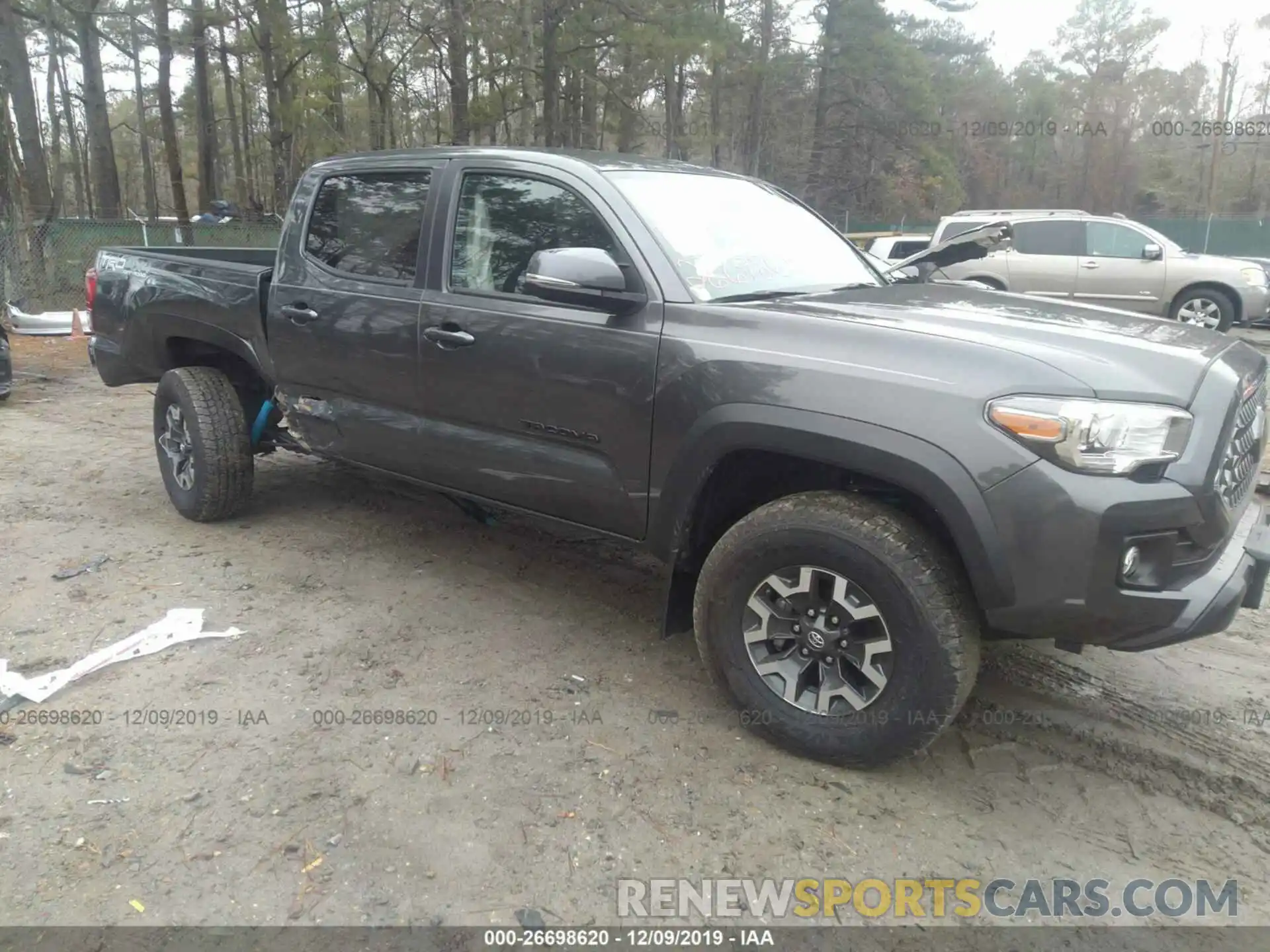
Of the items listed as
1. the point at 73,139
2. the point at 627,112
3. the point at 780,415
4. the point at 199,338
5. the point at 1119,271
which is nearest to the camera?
the point at 780,415

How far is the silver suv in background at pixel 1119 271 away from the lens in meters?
11.9

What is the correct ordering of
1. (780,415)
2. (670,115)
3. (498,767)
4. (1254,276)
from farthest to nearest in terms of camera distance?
(670,115), (1254,276), (498,767), (780,415)

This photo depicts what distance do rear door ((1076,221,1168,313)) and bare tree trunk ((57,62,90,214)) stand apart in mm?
40676

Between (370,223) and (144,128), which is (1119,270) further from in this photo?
(144,128)

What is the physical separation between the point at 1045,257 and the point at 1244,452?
36.8ft

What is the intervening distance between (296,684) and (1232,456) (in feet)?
10.3

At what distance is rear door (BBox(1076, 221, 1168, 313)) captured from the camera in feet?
39.9

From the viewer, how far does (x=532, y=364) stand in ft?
10.9

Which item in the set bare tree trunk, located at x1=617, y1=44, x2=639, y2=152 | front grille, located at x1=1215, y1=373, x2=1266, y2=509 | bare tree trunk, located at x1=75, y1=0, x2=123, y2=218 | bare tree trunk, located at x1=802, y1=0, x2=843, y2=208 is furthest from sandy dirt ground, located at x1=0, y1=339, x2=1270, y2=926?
bare tree trunk, located at x1=802, y1=0, x2=843, y2=208

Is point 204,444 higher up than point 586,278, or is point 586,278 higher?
point 586,278

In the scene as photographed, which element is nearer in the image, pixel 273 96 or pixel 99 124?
pixel 273 96

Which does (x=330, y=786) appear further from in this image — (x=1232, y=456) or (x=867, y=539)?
(x=1232, y=456)

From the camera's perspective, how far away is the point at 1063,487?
229cm

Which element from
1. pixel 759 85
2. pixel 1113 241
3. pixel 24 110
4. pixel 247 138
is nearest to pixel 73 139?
pixel 247 138
